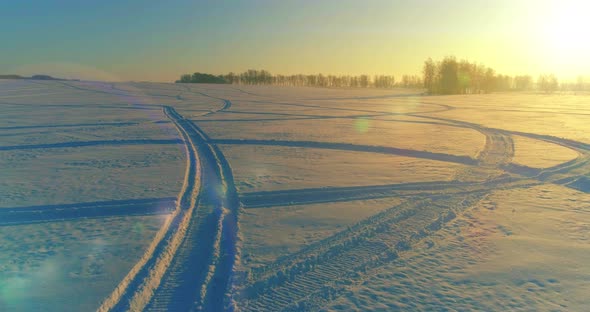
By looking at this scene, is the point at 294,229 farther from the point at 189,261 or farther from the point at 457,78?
the point at 457,78

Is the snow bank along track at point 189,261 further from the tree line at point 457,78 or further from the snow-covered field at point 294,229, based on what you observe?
the tree line at point 457,78

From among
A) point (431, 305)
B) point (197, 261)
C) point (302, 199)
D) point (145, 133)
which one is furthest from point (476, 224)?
point (145, 133)

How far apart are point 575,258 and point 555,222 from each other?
1.25 meters

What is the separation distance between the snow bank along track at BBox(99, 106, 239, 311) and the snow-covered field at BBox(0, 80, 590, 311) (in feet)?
0.07

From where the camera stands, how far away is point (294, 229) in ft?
16.8

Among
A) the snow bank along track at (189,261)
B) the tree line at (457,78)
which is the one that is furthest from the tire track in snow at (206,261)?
the tree line at (457,78)

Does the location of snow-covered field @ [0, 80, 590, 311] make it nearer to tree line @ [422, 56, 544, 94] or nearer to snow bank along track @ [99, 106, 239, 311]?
snow bank along track @ [99, 106, 239, 311]

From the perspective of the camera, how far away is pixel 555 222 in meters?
5.35

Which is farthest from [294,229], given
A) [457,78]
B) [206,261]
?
[457,78]

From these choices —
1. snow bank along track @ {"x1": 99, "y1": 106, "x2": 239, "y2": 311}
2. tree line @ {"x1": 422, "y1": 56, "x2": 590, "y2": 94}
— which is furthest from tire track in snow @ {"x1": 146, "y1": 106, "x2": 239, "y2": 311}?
tree line @ {"x1": 422, "y1": 56, "x2": 590, "y2": 94}

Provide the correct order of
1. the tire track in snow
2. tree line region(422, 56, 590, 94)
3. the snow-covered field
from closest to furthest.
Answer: the tire track in snow → the snow-covered field → tree line region(422, 56, 590, 94)

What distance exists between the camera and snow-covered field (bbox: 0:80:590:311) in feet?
11.6

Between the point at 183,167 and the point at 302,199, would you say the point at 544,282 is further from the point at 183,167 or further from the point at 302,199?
the point at 183,167

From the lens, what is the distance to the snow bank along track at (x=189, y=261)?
11.2ft
